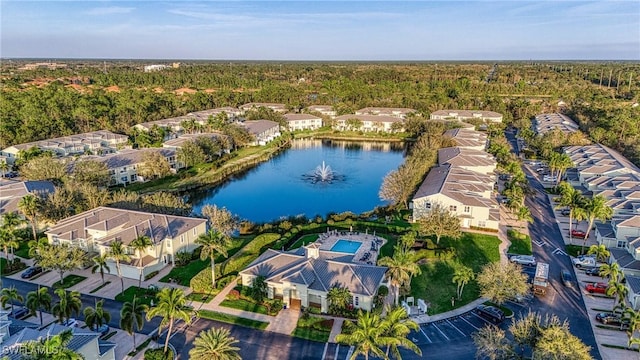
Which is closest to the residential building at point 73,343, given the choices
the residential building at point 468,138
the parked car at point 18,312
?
the parked car at point 18,312

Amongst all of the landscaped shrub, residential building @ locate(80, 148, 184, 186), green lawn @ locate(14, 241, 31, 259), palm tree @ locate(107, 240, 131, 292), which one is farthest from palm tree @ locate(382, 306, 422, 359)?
residential building @ locate(80, 148, 184, 186)

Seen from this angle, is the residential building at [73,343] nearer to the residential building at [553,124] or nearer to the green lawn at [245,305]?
the green lawn at [245,305]

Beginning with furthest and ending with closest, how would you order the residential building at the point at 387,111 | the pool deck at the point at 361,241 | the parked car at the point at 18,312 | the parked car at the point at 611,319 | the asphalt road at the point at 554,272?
the residential building at the point at 387,111, the pool deck at the point at 361,241, the parked car at the point at 18,312, the asphalt road at the point at 554,272, the parked car at the point at 611,319

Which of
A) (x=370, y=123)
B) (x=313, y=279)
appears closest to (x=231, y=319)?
(x=313, y=279)

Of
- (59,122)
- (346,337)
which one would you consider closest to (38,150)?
(59,122)

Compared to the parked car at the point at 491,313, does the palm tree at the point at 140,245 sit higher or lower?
higher

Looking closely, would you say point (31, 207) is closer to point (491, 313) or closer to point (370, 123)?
point (491, 313)

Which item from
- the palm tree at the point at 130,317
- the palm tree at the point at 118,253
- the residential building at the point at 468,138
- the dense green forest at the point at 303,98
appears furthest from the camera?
the dense green forest at the point at 303,98
